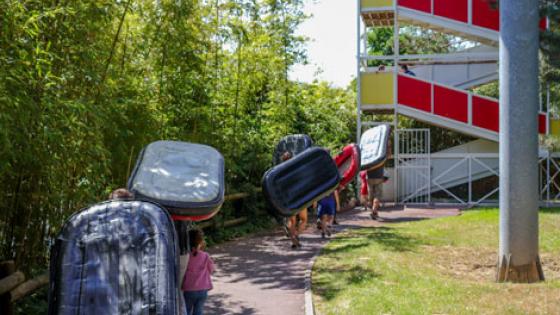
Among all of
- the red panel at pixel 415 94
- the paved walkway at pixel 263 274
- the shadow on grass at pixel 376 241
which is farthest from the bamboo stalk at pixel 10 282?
the red panel at pixel 415 94

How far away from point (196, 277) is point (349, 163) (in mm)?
3826

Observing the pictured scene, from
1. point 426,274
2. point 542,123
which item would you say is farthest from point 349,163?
point 542,123

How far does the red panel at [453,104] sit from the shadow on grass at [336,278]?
12.8m

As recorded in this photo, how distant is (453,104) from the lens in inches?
865

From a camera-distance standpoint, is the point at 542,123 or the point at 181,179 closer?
the point at 181,179

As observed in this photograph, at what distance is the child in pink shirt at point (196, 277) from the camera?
21.6ft

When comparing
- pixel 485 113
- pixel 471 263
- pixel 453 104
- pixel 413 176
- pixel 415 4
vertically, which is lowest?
pixel 471 263

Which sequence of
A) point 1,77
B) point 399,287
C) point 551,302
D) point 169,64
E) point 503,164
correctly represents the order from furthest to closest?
point 169,64 → point 503,164 → point 399,287 → point 551,302 → point 1,77

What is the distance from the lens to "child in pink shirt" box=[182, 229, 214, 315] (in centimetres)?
657

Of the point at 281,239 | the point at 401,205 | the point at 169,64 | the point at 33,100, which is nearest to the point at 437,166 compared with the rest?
the point at 401,205

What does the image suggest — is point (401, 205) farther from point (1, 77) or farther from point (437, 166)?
point (1, 77)

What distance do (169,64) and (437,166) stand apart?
532 inches

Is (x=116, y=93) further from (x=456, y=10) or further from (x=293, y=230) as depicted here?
(x=456, y=10)

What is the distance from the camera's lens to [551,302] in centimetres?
774
